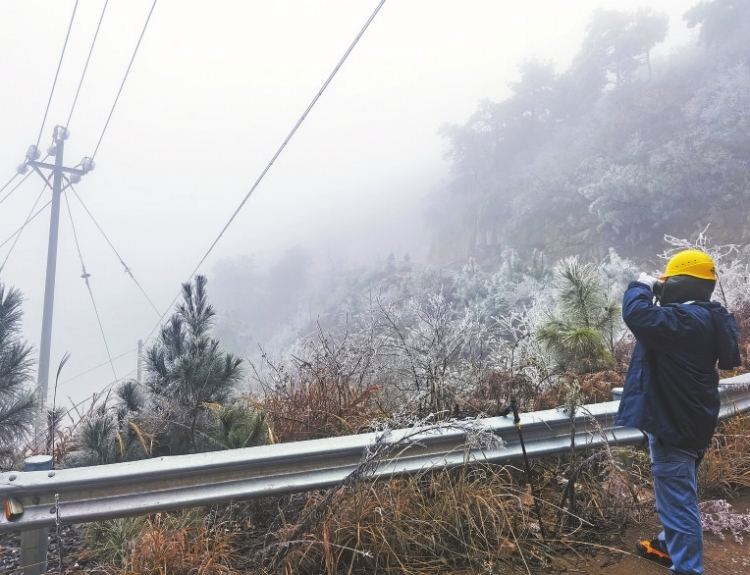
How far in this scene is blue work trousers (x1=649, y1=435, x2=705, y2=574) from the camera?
6.77ft

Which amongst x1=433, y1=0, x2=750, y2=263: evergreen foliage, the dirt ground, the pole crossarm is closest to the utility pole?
the pole crossarm

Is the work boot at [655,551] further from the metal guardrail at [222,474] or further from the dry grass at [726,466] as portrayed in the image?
the dry grass at [726,466]

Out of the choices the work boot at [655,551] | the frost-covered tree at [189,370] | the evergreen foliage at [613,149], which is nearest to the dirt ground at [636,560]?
the work boot at [655,551]

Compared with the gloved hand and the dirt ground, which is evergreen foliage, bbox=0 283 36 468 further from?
the gloved hand

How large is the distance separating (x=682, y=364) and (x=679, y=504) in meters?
0.67

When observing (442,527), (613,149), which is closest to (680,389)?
(442,527)

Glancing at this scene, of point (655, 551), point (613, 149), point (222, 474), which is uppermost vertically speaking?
point (613, 149)

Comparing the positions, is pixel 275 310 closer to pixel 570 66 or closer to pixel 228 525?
pixel 570 66

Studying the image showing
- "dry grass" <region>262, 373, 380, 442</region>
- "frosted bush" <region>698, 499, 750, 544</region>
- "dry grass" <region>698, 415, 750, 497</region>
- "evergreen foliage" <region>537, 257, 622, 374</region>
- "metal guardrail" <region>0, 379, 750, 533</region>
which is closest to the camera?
"metal guardrail" <region>0, 379, 750, 533</region>

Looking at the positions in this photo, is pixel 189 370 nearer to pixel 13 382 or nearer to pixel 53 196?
pixel 13 382

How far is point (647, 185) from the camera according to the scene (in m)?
23.5

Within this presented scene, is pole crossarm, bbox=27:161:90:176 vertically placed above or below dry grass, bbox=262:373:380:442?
above

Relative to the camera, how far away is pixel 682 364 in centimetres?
220

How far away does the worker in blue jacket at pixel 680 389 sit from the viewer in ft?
7.05
